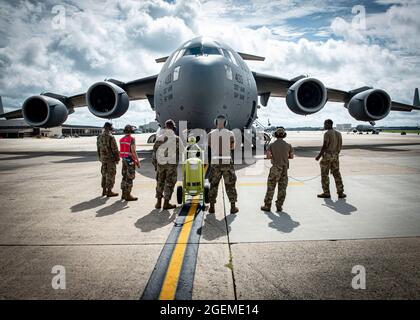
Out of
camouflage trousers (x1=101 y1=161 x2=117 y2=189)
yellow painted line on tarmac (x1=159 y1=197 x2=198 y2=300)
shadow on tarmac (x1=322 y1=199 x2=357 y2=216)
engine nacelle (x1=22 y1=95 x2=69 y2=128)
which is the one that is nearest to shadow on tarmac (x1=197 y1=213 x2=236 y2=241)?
yellow painted line on tarmac (x1=159 y1=197 x2=198 y2=300)

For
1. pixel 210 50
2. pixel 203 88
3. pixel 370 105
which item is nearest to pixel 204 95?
pixel 203 88

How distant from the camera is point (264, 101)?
20.0 m

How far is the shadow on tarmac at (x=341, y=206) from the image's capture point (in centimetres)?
481

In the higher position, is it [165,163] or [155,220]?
[165,163]

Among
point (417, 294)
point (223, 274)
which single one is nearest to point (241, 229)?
point (223, 274)

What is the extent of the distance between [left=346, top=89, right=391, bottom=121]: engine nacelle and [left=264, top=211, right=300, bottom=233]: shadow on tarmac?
45.0 ft

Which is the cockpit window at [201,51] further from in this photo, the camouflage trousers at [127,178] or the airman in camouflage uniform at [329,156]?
the camouflage trousers at [127,178]

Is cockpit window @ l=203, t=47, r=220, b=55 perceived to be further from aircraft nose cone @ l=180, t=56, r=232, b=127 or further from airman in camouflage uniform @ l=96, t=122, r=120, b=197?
airman in camouflage uniform @ l=96, t=122, r=120, b=197

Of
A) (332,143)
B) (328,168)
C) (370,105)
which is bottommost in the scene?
(328,168)

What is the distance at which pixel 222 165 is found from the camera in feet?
16.6

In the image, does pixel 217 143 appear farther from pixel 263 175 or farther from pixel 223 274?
pixel 263 175

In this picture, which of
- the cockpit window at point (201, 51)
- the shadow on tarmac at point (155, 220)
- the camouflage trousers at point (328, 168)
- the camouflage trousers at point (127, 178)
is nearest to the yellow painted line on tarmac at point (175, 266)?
the shadow on tarmac at point (155, 220)

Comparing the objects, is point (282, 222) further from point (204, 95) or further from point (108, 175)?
point (204, 95)

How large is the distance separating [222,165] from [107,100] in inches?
474
